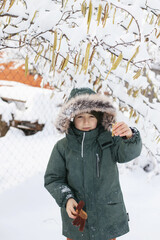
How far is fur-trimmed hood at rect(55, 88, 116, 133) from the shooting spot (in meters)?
1.50

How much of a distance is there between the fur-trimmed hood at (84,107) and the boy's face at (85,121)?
4 cm

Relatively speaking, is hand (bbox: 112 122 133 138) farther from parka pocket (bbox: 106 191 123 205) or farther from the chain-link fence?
the chain-link fence

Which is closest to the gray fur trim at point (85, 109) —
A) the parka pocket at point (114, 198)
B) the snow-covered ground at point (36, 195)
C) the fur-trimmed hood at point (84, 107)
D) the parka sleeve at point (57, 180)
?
the fur-trimmed hood at point (84, 107)

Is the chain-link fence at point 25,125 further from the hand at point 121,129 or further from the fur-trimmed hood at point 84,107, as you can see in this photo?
the hand at point 121,129

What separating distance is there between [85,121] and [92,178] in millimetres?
359

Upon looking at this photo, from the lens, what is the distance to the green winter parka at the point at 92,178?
1400mm

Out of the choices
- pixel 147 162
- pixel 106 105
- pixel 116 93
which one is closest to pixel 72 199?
pixel 106 105

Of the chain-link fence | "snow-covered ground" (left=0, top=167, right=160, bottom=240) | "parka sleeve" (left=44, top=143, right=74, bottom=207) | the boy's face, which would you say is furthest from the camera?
the chain-link fence

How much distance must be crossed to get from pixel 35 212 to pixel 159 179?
206 centimetres

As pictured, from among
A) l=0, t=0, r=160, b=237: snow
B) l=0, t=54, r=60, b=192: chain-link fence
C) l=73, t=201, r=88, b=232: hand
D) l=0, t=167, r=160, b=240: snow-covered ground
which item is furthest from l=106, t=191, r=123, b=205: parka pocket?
l=0, t=54, r=60, b=192: chain-link fence

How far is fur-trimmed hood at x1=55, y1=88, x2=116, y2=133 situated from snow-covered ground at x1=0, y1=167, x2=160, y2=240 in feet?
4.34

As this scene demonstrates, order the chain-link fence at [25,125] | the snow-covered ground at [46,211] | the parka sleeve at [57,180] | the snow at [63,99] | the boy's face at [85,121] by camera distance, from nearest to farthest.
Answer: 1. the snow at [63,99]
2. the parka sleeve at [57,180]
3. the boy's face at [85,121]
4. the snow-covered ground at [46,211]
5. the chain-link fence at [25,125]

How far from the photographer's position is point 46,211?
9.08ft

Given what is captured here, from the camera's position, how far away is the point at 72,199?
134 centimetres
